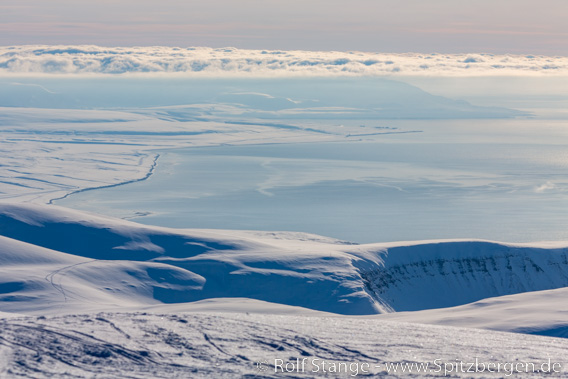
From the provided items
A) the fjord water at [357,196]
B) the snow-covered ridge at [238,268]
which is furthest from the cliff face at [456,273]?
the fjord water at [357,196]

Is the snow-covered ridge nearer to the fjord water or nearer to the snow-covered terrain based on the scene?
the snow-covered terrain

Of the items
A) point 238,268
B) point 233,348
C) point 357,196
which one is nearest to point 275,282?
point 238,268

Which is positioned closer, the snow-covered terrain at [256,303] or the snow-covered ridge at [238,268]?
the snow-covered terrain at [256,303]

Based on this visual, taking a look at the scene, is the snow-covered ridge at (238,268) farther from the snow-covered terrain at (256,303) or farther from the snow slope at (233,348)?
the snow slope at (233,348)

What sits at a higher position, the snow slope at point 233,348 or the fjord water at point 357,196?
the snow slope at point 233,348

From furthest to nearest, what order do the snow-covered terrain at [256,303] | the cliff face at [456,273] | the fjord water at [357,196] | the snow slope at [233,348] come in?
the fjord water at [357,196] → the cliff face at [456,273] → the snow-covered terrain at [256,303] → the snow slope at [233,348]

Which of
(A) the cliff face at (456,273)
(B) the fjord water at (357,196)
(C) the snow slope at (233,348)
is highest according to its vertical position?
(C) the snow slope at (233,348)
